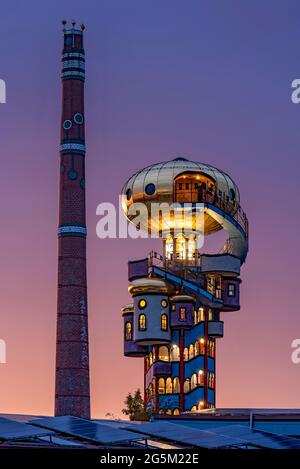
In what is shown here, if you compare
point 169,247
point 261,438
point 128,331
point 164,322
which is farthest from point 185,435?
point 169,247

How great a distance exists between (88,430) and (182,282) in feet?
218

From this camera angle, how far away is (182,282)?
11831 centimetres

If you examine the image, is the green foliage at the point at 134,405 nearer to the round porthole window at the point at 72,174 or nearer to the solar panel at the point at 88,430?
the round porthole window at the point at 72,174

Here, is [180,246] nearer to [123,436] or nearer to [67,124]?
[67,124]

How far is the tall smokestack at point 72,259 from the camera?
118625 millimetres

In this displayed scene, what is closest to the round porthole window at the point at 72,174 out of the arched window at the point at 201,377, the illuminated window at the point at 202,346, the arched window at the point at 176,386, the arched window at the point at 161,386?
the illuminated window at the point at 202,346

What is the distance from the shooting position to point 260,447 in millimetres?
51562

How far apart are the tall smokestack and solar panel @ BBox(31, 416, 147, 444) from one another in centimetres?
6447

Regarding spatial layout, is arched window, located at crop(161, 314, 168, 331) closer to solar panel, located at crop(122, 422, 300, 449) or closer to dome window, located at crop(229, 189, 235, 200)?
dome window, located at crop(229, 189, 235, 200)

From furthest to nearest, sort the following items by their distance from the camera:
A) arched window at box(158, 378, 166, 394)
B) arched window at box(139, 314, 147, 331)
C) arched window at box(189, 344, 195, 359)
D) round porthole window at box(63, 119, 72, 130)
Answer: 1. round porthole window at box(63, 119, 72, 130)
2. arched window at box(189, 344, 195, 359)
3. arched window at box(158, 378, 166, 394)
4. arched window at box(139, 314, 147, 331)

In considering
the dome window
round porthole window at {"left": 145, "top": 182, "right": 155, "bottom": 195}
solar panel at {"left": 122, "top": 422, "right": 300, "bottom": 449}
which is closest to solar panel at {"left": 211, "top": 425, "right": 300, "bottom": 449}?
solar panel at {"left": 122, "top": 422, "right": 300, "bottom": 449}

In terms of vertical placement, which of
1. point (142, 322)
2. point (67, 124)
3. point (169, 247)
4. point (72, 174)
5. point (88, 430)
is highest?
point (67, 124)

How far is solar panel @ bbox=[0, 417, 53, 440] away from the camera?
49156mm
